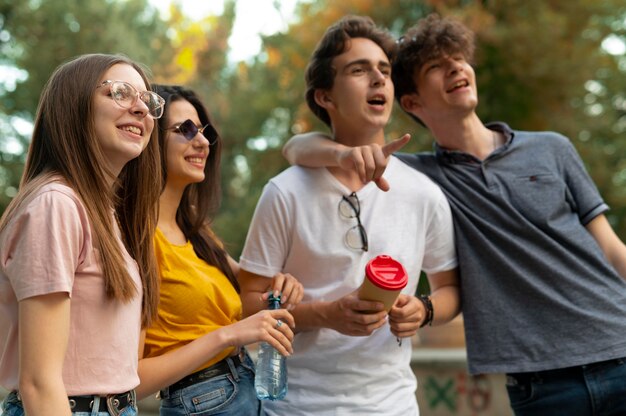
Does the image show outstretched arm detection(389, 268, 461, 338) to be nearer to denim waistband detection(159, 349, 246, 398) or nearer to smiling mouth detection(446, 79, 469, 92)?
denim waistband detection(159, 349, 246, 398)

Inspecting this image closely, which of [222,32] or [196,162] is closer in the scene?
[196,162]

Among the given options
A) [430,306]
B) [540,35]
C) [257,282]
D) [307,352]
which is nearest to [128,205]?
[257,282]

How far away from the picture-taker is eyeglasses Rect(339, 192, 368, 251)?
281cm

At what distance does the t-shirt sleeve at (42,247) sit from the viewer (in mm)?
1680

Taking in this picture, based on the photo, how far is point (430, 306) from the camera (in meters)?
2.85

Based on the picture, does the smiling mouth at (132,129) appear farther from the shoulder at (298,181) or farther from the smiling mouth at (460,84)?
the smiling mouth at (460,84)

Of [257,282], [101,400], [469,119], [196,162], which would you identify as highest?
[469,119]

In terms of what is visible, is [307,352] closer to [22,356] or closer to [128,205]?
[128,205]

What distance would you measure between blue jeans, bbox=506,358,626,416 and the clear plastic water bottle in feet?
3.49

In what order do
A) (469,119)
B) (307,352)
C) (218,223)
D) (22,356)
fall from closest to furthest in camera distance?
(22,356)
(307,352)
(469,119)
(218,223)

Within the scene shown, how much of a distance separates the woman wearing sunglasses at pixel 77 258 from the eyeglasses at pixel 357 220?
2.98 feet

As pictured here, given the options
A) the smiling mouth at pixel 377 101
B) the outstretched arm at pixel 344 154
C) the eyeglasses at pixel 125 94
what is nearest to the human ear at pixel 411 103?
the smiling mouth at pixel 377 101

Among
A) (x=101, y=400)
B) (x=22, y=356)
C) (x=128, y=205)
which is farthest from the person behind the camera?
(x=128, y=205)

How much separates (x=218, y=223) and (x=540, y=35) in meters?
7.42
